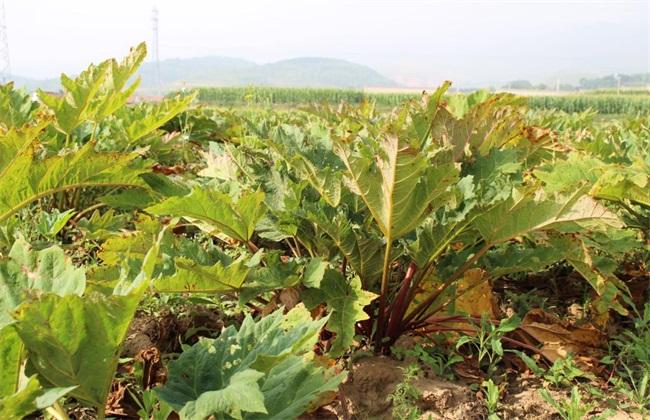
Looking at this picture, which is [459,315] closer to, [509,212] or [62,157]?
[509,212]

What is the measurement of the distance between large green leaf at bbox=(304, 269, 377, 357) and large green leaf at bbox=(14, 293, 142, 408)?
73cm

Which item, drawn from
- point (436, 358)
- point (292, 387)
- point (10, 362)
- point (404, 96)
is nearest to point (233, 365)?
point (292, 387)

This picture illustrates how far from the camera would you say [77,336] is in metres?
1.12

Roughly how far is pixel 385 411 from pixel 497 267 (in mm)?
626

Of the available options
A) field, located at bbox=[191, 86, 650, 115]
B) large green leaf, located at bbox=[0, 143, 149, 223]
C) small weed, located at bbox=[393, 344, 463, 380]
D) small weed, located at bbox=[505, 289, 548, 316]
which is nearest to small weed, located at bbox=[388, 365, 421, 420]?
small weed, located at bbox=[393, 344, 463, 380]

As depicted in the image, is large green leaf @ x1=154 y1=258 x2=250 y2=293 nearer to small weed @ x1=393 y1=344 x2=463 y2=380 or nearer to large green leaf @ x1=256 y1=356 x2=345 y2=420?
large green leaf @ x1=256 y1=356 x2=345 y2=420

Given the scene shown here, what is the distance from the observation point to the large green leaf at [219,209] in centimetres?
176

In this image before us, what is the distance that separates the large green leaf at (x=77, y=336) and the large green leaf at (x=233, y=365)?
0.14 metres

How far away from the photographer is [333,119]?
370cm

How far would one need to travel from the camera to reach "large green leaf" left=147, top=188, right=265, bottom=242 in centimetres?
176

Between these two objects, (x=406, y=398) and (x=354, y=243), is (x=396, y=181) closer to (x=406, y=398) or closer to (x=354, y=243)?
(x=354, y=243)

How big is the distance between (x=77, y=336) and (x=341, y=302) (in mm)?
894

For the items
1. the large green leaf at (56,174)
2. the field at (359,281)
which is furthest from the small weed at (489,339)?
the large green leaf at (56,174)

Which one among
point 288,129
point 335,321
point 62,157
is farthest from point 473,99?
point 62,157
